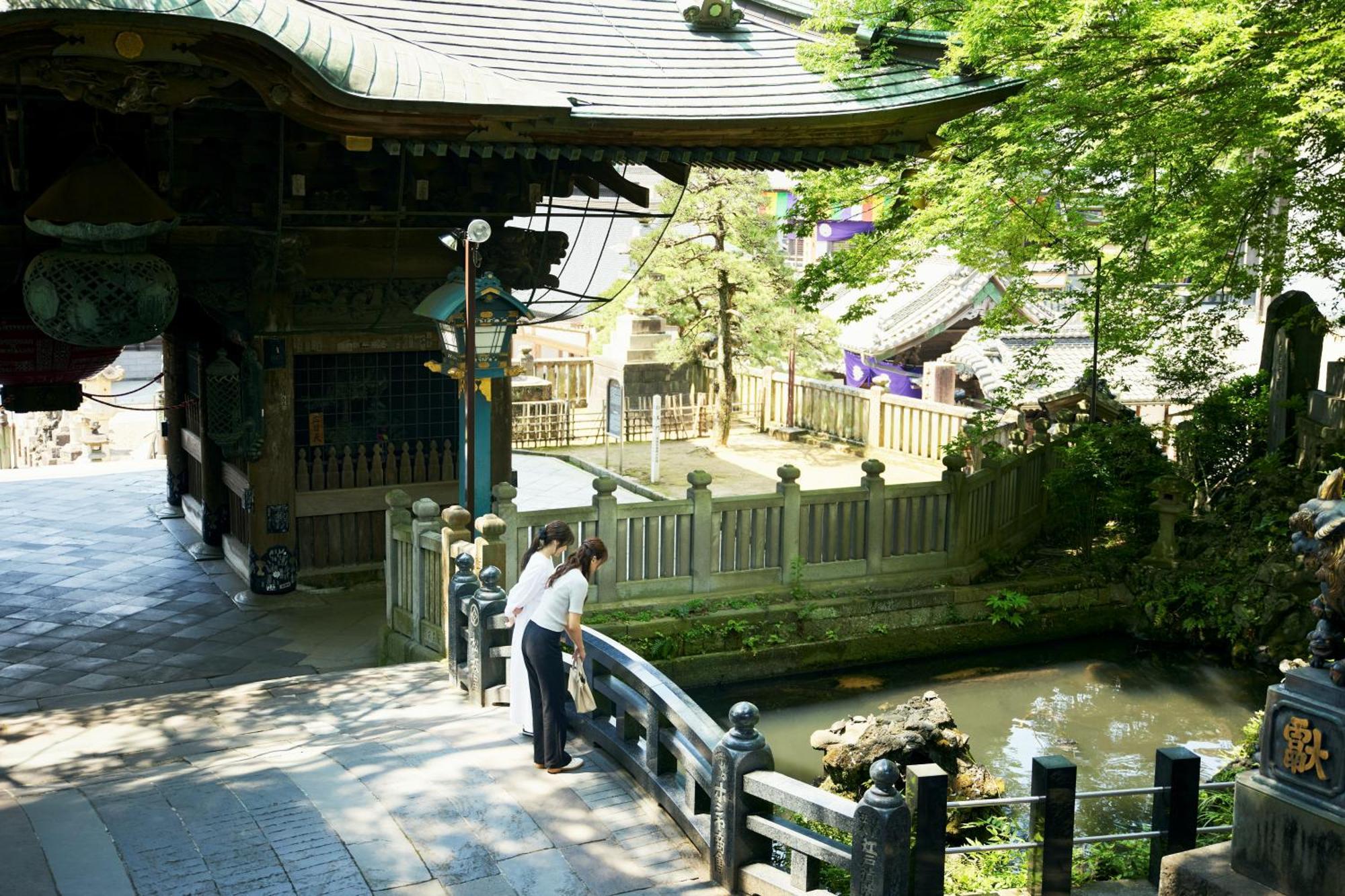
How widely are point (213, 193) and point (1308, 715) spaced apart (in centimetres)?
1040

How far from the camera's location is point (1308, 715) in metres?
5.75

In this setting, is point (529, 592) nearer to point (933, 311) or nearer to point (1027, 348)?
point (1027, 348)

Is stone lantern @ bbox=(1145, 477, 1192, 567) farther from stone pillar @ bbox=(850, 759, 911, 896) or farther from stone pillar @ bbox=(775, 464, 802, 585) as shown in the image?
stone pillar @ bbox=(850, 759, 911, 896)

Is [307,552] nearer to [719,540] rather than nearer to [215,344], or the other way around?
[215,344]

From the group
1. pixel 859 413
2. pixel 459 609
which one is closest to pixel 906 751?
pixel 459 609

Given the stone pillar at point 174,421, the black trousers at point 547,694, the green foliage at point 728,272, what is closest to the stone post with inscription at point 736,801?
the black trousers at point 547,694

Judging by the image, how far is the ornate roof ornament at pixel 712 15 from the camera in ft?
46.5

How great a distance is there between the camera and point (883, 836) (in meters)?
6.07

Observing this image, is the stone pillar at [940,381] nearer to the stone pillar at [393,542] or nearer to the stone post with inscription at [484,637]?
the stone pillar at [393,542]

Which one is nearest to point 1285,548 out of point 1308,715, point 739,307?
point 1308,715

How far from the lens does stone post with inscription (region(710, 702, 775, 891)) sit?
6.78 m

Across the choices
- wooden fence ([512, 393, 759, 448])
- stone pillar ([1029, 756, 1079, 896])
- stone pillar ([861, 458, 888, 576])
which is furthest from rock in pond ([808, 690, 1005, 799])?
wooden fence ([512, 393, 759, 448])

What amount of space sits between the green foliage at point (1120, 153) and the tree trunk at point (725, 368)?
26.3 ft

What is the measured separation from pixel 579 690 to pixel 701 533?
480 cm
